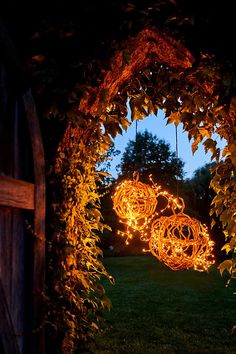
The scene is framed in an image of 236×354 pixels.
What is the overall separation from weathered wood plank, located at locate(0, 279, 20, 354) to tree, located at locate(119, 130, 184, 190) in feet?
85.2

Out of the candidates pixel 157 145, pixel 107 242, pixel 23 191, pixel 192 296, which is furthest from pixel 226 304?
pixel 157 145

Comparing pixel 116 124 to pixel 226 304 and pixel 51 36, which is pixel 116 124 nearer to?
pixel 51 36

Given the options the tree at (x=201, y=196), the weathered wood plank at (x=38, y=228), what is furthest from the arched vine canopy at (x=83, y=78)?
the tree at (x=201, y=196)

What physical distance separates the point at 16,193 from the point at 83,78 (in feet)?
3.83

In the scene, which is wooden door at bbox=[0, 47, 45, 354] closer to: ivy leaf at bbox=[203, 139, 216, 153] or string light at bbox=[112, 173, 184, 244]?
ivy leaf at bbox=[203, 139, 216, 153]

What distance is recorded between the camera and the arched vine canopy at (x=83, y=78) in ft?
11.5

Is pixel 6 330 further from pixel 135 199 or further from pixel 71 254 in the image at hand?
pixel 135 199

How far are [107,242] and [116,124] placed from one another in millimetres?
27575

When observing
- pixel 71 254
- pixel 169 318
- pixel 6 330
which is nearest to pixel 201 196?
pixel 169 318

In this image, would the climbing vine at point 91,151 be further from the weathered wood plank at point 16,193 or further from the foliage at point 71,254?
the weathered wood plank at point 16,193

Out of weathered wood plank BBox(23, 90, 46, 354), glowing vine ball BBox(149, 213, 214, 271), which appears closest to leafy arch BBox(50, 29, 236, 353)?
weathered wood plank BBox(23, 90, 46, 354)

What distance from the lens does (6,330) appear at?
3.05m

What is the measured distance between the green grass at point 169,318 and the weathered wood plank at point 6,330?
0.99 meters

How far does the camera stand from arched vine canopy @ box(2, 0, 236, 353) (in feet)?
11.5
